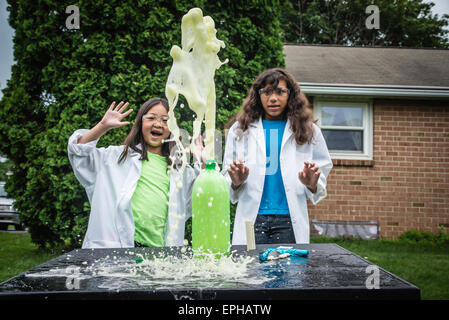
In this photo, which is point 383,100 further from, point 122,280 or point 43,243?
point 122,280

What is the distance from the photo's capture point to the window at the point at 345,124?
8.20m

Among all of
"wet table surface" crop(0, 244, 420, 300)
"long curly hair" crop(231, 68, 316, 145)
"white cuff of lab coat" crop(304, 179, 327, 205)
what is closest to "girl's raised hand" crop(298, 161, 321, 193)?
"white cuff of lab coat" crop(304, 179, 327, 205)

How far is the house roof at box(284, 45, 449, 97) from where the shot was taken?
7.85m

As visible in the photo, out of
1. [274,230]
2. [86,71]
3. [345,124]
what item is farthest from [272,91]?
[345,124]

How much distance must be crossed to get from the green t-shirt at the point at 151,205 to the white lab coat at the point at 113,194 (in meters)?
0.05

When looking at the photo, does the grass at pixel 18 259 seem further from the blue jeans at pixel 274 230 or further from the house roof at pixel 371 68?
the house roof at pixel 371 68

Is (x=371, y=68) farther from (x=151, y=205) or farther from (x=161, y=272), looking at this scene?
(x=161, y=272)

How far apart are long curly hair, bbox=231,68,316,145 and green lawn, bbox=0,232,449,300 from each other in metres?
2.48

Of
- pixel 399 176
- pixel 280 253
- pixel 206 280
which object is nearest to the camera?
pixel 206 280

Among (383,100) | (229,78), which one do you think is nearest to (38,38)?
(229,78)

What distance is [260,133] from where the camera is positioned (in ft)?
10.1

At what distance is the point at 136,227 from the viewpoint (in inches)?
101

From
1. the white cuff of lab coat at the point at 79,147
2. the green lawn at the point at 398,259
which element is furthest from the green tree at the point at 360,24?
the white cuff of lab coat at the point at 79,147

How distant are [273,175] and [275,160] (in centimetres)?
14
